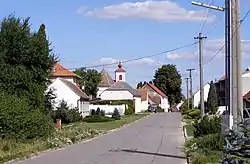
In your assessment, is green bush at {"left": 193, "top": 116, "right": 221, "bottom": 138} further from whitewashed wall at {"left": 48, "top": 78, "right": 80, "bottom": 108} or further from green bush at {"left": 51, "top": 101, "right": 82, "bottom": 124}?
whitewashed wall at {"left": 48, "top": 78, "right": 80, "bottom": 108}

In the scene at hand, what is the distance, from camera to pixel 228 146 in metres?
10.0

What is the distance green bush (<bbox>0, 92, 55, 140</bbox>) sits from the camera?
27.1 meters

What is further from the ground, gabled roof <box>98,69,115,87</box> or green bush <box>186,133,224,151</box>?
gabled roof <box>98,69,115,87</box>

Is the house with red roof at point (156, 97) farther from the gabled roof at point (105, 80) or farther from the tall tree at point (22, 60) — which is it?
the tall tree at point (22, 60)

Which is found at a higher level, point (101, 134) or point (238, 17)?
point (238, 17)

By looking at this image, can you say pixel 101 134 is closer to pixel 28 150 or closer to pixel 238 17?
pixel 28 150

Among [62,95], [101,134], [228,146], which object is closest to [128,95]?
[62,95]

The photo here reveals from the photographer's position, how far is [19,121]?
2822 cm

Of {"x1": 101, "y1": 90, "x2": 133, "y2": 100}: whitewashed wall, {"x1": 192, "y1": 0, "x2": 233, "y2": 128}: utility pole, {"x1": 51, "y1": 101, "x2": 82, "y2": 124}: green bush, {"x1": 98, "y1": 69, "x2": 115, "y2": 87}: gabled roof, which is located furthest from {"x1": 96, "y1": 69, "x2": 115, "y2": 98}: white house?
{"x1": 192, "y1": 0, "x2": 233, "y2": 128}: utility pole

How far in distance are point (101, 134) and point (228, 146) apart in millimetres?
32959

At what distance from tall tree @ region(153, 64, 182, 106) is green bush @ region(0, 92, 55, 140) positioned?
12161cm

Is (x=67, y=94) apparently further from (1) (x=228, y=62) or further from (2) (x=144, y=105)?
(2) (x=144, y=105)

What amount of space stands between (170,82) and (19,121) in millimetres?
128777

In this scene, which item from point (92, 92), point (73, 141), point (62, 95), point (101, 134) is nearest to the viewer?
point (73, 141)
